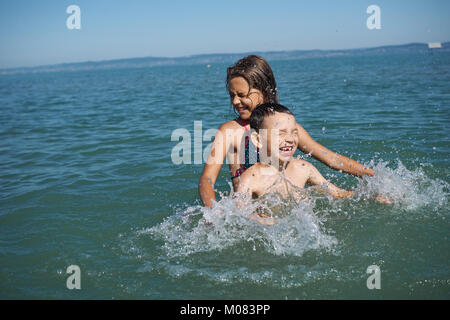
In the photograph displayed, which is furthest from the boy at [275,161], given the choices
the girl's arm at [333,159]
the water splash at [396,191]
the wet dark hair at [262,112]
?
the girl's arm at [333,159]

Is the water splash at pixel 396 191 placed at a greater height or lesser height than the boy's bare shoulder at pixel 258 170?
lesser

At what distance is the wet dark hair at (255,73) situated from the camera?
12.3 ft

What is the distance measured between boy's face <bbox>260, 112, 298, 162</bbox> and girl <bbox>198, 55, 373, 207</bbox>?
0.51 meters

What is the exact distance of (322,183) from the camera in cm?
399

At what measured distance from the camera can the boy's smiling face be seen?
3.40 metres

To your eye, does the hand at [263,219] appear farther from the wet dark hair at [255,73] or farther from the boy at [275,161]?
the wet dark hair at [255,73]

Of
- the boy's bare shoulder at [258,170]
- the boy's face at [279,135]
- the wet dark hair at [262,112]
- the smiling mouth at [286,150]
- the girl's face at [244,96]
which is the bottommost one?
the boy's bare shoulder at [258,170]

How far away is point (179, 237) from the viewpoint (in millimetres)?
3684

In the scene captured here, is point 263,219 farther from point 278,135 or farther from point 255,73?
point 255,73

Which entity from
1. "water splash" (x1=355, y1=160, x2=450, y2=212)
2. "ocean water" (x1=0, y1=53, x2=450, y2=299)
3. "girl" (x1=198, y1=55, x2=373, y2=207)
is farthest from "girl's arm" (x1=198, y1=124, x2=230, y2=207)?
"water splash" (x1=355, y1=160, x2=450, y2=212)

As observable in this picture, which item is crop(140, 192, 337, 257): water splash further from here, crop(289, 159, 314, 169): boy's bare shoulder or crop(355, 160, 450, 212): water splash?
crop(355, 160, 450, 212): water splash

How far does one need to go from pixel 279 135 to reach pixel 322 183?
0.93 metres
